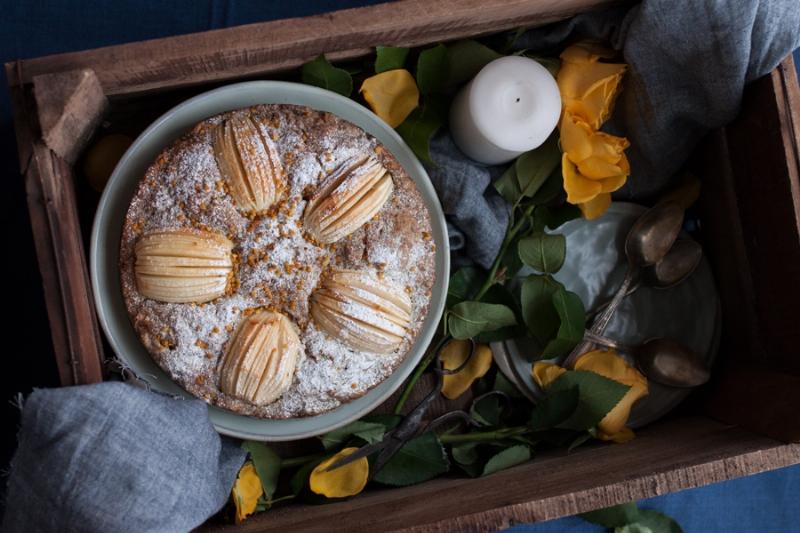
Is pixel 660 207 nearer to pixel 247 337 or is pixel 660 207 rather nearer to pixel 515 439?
pixel 515 439

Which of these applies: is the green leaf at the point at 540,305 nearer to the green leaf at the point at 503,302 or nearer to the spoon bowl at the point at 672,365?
the green leaf at the point at 503,302

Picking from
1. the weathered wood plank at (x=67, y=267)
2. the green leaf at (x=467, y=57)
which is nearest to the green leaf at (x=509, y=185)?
the green leaf at (x=467, y=57)

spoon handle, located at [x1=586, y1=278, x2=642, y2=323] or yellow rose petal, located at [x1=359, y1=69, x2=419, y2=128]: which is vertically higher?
yellow rose petal, located at [x1=359, y1=69, x2=419, y2=128]

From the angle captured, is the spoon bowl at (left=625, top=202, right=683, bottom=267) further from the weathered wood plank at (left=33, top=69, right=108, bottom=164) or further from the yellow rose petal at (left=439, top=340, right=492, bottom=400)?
the weathered wood plank at (left=33, top=69, right=108, bottom=164)

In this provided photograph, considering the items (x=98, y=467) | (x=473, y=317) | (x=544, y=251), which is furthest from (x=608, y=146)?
(x=98, y=467)

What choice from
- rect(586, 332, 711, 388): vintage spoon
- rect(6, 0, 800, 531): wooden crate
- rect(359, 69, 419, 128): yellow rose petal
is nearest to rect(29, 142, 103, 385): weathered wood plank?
rect(6, 0, 800, 531): wooden crate

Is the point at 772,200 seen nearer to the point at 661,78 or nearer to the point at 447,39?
the point at 661,78
